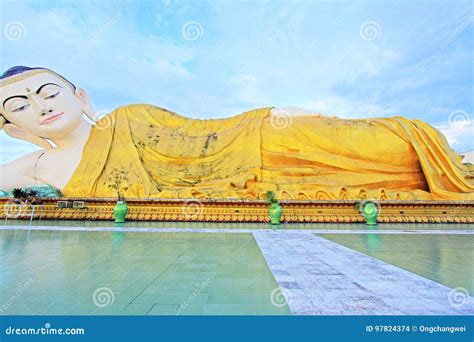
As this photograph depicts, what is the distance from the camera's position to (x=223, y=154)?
412 inches

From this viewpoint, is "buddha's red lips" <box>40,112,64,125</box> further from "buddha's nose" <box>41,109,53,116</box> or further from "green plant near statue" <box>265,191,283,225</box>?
"green plant near statue" <box>265,191,283,225</box>

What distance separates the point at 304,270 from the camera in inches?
118

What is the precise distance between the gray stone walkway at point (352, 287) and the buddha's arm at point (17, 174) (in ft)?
33.9

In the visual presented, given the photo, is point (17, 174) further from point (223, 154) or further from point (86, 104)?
point (223, 154)

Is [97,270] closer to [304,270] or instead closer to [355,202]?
[304,270]

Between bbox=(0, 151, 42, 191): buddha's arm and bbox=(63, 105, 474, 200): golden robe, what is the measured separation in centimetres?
189

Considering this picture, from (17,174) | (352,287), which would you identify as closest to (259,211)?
(352,287)

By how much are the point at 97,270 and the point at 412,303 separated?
9.41ft

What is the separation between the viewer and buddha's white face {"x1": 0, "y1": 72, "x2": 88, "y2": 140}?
32.7 feet

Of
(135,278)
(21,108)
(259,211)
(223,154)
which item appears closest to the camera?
(135,278)

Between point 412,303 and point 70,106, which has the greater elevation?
point 70,106

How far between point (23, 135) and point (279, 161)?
376 inches

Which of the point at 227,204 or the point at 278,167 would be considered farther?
the point at 278,167

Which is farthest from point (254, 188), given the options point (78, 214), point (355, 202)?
point (78, 214)
